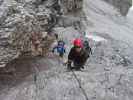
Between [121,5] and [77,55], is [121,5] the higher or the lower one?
the lower one

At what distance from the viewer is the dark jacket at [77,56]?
39.0ft

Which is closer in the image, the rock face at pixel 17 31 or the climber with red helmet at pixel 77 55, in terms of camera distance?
the climber with red helmet at pixel 77 55

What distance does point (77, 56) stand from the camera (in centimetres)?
1202

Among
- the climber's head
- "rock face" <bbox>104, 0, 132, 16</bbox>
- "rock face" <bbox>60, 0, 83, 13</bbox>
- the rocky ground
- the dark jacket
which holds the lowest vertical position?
"rock face" <bbox>104, 0, 132, 16</bbox>

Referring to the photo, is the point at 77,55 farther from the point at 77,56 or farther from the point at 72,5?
the point at 72,5

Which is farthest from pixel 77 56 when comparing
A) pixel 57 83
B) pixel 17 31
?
pixel 17 31

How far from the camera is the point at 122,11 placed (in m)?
53.9

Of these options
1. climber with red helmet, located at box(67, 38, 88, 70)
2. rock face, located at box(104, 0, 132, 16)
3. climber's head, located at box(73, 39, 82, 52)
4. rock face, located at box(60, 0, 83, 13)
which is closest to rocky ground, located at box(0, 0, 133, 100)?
climber with red helmet, located at box(67, 38, 88, 70)

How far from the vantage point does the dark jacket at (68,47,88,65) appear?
39.0 ft

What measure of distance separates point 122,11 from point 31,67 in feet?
139

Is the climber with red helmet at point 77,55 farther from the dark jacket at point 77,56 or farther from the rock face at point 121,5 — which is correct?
the rock face at point 121,5

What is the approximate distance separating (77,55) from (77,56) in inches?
2.4

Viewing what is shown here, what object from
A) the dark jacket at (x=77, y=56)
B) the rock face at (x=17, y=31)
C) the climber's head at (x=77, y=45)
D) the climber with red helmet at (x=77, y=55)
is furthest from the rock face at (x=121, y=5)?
the climber's head at (x=77, y=45)

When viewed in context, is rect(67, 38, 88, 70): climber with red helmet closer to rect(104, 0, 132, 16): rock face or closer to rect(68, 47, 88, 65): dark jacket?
rect(68, 47, 88, 65): dark jacket
